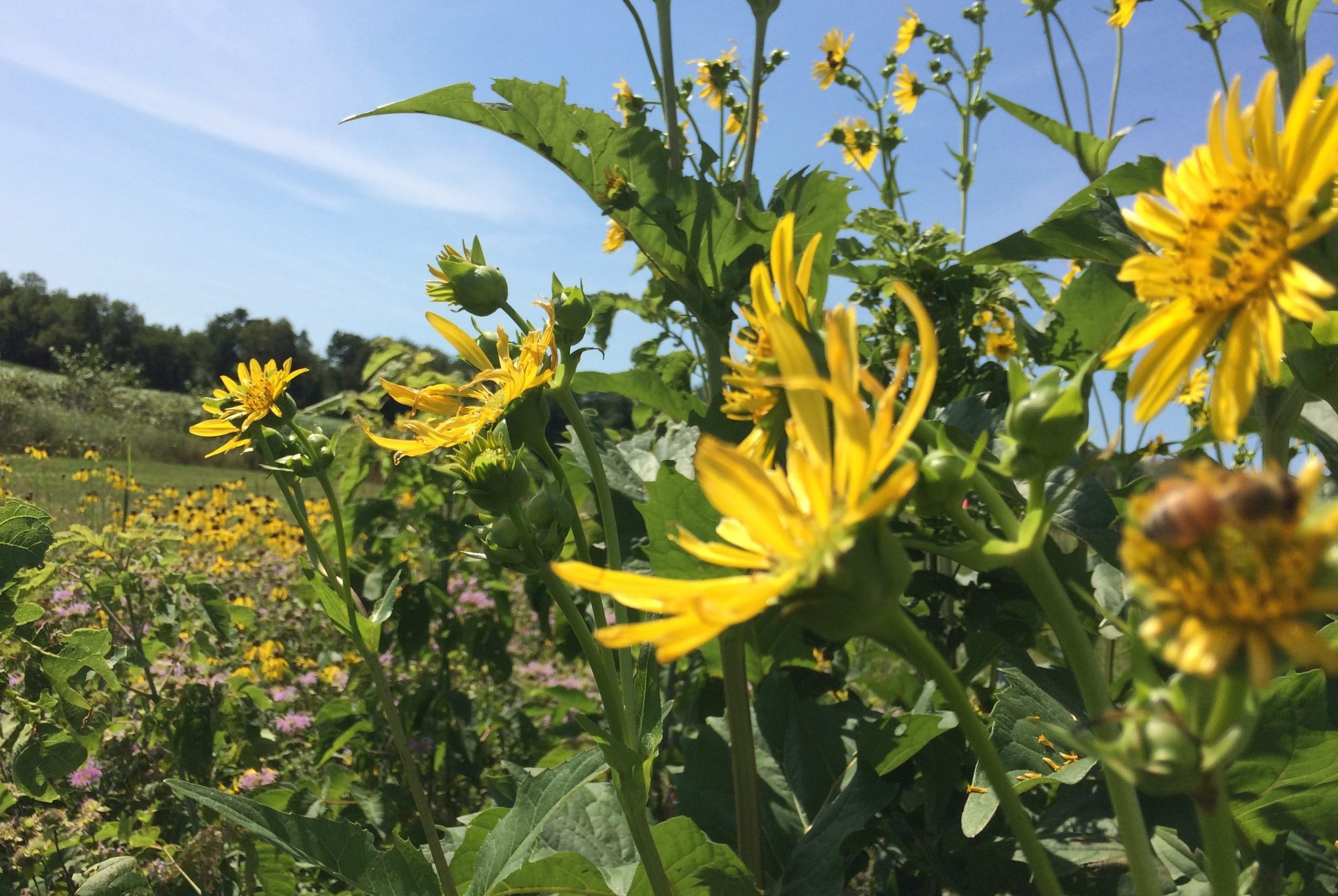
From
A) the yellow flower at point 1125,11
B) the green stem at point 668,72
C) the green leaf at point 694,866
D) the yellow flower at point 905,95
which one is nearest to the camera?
the green leaf at point 694,866

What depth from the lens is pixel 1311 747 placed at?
1.06 meters

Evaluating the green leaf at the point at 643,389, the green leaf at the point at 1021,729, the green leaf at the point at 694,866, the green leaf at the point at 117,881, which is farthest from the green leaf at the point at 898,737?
the green leaf at the point at 117,881

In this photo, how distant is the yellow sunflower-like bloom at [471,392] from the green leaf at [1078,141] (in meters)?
1.33

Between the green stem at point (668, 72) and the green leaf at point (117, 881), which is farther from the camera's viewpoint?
the green stem at point (668, 72)

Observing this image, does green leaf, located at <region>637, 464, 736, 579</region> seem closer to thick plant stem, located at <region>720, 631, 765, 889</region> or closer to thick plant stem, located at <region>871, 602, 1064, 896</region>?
thick plant stem, located at <region>720, 631, 765, 889</region>

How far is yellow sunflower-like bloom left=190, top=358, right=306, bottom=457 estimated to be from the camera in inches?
58.9

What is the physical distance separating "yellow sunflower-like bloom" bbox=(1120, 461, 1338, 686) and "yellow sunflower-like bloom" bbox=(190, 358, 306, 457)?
1388 mm

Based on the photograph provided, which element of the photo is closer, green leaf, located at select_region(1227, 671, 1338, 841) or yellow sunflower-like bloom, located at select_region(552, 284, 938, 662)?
yellow sunflower-like bloom, located at select_region(552, 284, 938, 662)

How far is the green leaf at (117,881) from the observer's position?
1488 millimetres

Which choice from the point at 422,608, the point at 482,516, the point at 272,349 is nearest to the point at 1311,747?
the point at 482,516

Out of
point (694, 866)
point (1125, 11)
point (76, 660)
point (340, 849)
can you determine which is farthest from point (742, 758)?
point (1125, 11)

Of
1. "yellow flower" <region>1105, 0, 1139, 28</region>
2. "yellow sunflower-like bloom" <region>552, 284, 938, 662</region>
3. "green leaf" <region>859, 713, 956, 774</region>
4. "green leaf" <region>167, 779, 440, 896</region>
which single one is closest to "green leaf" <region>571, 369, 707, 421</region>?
"green leaf" <region>859, 713, 956, 774</region>

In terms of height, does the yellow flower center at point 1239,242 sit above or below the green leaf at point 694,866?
above

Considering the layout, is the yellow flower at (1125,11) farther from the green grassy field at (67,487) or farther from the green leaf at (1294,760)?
the green grassy field at (67,487)
